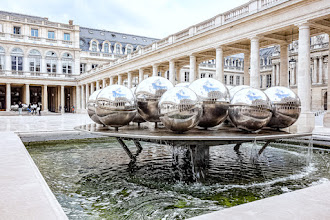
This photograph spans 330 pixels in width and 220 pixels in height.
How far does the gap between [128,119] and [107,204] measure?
261 cm

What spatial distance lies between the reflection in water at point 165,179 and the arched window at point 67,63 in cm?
5595

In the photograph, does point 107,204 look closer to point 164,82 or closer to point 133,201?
point 133,201

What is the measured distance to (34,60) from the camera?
190ft

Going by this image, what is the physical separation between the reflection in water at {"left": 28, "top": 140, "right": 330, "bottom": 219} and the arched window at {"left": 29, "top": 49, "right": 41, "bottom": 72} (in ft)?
179

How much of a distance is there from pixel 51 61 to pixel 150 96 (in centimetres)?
5954

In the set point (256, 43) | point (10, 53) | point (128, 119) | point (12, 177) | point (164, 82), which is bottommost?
point (12, 177)

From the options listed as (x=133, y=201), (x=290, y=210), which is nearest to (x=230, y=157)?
(x=133, y=201)

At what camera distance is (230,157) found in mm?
9133

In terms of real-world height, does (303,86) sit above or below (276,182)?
above

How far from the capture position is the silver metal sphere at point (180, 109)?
5.80 metres

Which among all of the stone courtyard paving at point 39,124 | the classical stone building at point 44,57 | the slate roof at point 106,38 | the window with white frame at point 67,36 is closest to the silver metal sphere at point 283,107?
the stone courtyard paving at point 39,124

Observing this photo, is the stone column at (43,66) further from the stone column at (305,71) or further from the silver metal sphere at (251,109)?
the silver metal sphere at (251,109)

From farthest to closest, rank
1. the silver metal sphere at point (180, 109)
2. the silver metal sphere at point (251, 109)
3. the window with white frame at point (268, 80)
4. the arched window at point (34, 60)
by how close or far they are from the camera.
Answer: the window with white frame at point (268, 80)
the arched window at point (34, 60)
the silver metal sphere at point (251, 109)
the silver metal sphere at point (180, 109)

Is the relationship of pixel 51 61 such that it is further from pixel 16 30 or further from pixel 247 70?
pixel 247 70
